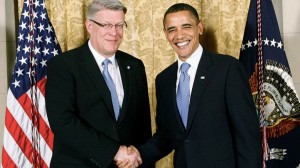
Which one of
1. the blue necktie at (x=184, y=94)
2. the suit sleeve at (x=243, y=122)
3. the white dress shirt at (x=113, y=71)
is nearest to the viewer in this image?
the suit sleeve at (x=243, y=122)

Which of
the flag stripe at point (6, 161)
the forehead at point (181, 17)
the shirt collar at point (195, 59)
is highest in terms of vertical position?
the forehead at point (181, 17)

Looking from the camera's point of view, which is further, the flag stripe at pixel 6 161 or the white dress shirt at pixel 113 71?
the flag stripe at pixel 6 161

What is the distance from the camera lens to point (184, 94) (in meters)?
2.12

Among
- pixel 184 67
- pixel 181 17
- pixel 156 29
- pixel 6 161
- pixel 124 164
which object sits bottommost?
pixel 6 161

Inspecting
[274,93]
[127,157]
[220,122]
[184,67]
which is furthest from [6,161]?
[274,93]

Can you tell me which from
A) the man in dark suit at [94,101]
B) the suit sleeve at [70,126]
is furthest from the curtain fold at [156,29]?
the suit sleeve at [70,126]

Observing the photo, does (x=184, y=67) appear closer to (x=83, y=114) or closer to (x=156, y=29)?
(x=83, y=114)

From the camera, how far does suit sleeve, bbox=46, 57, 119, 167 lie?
204 centimetres

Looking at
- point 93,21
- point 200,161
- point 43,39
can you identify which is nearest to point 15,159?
point 43,39

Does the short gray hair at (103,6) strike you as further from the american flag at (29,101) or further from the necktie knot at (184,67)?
the american flag at (29,101)

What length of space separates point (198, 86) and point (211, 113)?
0.16 meters

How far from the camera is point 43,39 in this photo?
9.34 feet

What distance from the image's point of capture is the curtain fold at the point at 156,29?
315 cm

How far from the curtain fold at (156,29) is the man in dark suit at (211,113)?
1.04 meters
